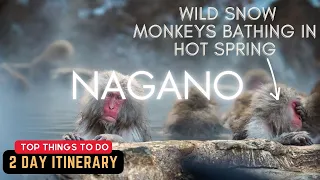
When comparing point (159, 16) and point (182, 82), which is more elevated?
point (159, 16)

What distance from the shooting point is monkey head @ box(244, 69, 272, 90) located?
2539mm

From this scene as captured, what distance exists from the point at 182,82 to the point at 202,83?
113 millimetres

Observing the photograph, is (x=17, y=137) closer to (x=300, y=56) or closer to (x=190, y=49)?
(x=190, y=49)

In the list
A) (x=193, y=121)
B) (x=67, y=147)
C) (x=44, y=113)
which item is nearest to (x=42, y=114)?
(x=44, y=113)

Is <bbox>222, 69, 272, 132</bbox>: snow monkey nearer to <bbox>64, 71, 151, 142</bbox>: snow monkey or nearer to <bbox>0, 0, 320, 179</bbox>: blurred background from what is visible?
<bbox>0, 0, 320, 179</bbox>: blurred background

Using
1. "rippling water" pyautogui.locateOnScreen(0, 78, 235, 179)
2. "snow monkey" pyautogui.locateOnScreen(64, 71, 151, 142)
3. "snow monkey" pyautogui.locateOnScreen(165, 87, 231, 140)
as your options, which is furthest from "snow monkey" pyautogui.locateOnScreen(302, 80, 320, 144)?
"snow monkey" pyautogui.locateOnScreen(64, 71, 151, 142)

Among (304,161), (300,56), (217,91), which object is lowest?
(304,161)

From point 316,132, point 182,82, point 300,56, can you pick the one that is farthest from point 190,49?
point 316,132

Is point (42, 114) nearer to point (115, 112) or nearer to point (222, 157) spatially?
point (115, 112)

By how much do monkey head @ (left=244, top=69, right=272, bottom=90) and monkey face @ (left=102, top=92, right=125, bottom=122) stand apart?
711 millimetres

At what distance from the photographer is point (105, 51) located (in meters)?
2.59

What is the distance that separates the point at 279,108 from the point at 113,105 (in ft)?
3.09

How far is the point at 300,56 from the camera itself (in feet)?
8.32

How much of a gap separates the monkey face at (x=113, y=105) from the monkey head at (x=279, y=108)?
758 mm
